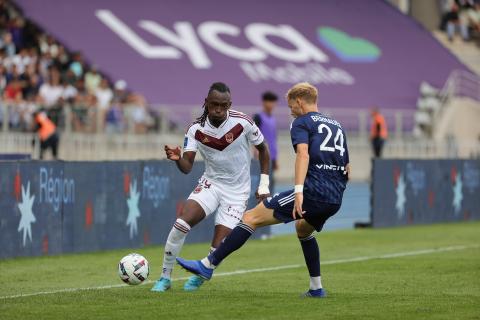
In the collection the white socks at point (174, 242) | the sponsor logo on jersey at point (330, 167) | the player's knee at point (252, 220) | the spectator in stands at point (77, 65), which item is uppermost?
the spectator in stands at point (77, 65)

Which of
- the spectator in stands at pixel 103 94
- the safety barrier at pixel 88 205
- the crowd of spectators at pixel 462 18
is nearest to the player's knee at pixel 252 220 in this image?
the safety barrier at pixel 88 205

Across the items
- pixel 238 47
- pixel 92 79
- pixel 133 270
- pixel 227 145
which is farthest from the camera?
pixel 238 47

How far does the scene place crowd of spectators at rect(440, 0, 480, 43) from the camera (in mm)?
42281

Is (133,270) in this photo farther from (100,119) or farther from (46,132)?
(100,119)

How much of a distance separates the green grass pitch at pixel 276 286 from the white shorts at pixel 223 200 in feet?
2.23

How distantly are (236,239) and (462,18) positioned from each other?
3336 centimetres

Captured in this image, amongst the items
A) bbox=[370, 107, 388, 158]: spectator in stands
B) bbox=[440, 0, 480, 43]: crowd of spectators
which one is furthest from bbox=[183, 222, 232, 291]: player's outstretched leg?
bbox=[440, 0, 480, 43]: crowd of spectators

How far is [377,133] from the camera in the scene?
3173cm

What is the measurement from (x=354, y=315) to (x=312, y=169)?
1512 mm

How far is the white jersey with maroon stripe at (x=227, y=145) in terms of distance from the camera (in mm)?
11906

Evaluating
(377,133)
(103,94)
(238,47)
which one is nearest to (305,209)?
(103,94)

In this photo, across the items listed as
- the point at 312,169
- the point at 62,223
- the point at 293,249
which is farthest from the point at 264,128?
the point at 312,169

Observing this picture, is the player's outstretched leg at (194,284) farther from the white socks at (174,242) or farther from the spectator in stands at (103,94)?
the spectator in stands at (103,94)

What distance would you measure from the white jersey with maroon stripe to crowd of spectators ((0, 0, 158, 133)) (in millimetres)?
14477
